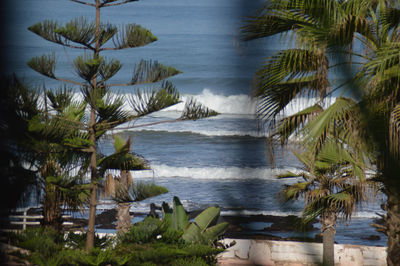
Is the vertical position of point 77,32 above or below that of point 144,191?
above

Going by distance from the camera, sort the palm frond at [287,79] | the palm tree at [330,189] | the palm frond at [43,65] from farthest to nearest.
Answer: the palm tree at [330,189]
the palm frond at [43,65]
the palm frond at [287,79]

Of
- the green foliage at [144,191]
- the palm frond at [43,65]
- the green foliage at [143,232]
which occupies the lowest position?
the green foliage at [143,232]

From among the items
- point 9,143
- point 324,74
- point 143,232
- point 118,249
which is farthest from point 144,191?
point 9,143

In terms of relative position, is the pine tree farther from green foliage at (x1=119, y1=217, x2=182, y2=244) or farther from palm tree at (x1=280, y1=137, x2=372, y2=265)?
palm tree at (x1=280, y1=137, x2=372, y2=265)

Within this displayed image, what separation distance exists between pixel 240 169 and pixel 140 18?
9.80 m

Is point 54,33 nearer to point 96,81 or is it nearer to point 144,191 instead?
point 96,81

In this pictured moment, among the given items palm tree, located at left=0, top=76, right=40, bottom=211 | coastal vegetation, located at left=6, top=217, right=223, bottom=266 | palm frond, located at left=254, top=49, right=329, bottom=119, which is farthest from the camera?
palm frond, located at left=254, top=49, right=329, bottom=119

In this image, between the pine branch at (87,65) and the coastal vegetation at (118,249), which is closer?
the coastal vegetation at (118,249)

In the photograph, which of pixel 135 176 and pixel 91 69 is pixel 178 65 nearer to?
pixel 135 176

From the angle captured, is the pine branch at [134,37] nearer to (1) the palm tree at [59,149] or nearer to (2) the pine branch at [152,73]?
(2) the pine branch at [152,73]

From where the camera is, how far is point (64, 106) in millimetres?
2059

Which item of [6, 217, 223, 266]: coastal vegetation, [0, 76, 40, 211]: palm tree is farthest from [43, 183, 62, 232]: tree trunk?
→ [0, 76, 40, 211]: palm tree

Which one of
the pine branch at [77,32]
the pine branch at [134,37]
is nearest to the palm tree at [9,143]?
the pine branch at [77,32]

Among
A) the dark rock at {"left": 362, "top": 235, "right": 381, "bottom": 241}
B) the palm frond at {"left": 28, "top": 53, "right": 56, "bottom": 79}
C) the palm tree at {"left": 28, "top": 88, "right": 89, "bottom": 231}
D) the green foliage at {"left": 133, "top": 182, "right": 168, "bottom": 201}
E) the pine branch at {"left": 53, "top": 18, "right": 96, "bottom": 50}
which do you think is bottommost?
the dark rock at {"left": 362, "top": 235, "right": 381, "bottom": 241}
